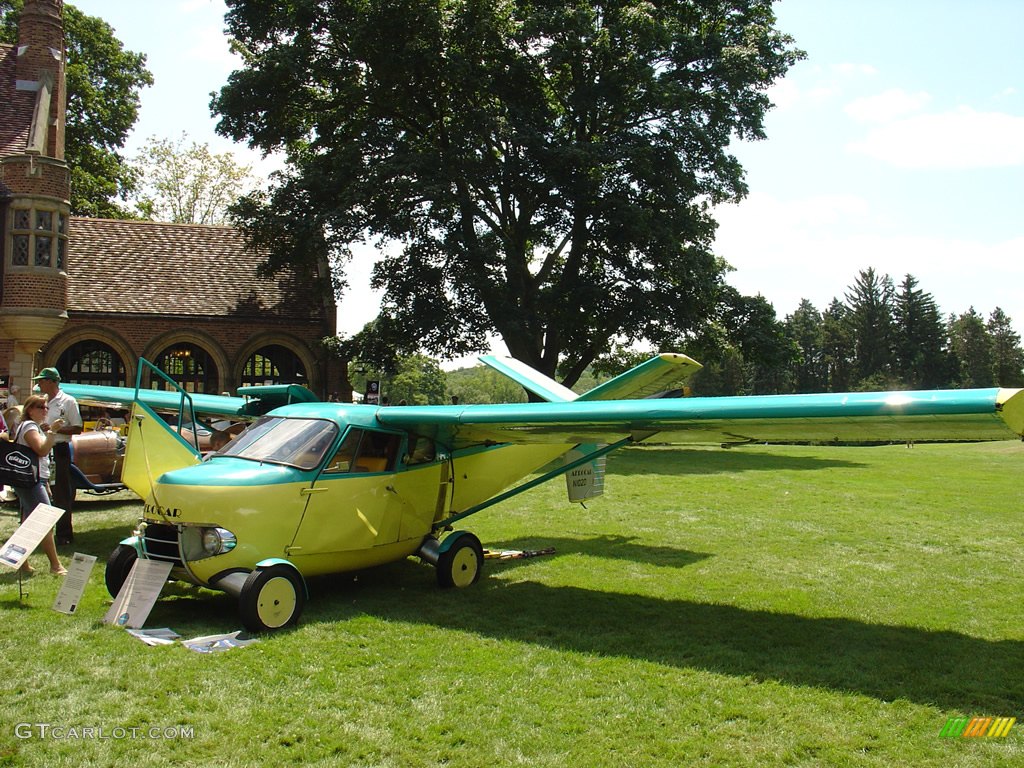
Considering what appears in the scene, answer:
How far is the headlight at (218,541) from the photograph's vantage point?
6.80m

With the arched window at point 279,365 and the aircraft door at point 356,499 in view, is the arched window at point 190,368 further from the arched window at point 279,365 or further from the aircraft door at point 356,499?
the aircraft door at point 356,499

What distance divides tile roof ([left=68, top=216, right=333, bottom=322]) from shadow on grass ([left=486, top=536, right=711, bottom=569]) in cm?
2075

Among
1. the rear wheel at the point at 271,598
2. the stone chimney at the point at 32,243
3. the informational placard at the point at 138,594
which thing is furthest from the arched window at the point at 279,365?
the rear wheel at the point at 271,598

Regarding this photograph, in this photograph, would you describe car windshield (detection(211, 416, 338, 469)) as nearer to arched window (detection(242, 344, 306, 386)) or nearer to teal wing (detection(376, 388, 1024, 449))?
teal wing (detection(376, 388, 1024, 449))

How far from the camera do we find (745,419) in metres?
6.54

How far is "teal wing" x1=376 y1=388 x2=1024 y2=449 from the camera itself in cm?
568

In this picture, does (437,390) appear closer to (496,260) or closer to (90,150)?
(90,150)

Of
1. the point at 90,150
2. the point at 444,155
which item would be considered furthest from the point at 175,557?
the point at 90,150

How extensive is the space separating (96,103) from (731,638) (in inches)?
1640

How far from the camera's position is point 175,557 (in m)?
6.92

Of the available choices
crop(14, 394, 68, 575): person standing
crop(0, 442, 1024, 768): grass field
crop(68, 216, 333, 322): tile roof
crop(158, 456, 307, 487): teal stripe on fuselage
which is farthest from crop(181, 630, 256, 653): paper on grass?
crop(68, 216, 333, 322): tile roof

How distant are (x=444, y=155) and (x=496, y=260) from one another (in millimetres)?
3853

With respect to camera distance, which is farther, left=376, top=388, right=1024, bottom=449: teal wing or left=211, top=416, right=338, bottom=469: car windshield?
left=211, top=416, right=338, bottom=469: car windshield

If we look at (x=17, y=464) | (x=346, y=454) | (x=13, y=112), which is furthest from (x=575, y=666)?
(x=13, y=112)
